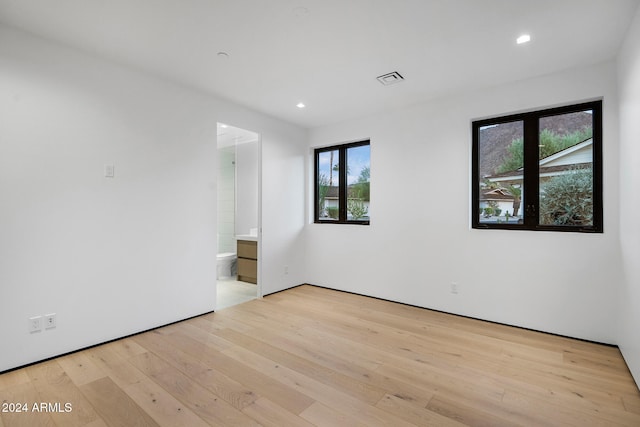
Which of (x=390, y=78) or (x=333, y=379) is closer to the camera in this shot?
(x=333, y=379)

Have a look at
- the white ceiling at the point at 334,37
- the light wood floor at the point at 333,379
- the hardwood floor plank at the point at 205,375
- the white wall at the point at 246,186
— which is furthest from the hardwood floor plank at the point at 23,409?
the white wall at the point at 246,186

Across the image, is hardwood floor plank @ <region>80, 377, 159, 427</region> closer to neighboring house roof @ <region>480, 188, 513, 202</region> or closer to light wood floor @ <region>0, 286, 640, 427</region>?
light wood floor @ <region>0, 286, 640, 427</region>

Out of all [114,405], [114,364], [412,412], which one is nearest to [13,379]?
[114,364]

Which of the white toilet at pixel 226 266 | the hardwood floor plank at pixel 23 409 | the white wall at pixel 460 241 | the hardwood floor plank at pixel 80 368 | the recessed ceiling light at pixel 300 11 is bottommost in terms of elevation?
the hardwood floor plank at pixel 23 409

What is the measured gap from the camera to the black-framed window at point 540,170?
295 cm

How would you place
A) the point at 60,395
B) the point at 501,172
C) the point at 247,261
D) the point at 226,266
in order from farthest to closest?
the point at 226,266
the point at 247,261
the point at 501,172
the point at 60,395

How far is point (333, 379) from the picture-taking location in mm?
2240

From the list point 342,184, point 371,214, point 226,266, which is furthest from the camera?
point 226,266

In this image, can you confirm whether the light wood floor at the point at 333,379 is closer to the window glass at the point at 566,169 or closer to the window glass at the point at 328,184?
the window glass at the point at 566,169

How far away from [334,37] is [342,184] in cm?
261

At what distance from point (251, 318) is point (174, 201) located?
155 centimetres

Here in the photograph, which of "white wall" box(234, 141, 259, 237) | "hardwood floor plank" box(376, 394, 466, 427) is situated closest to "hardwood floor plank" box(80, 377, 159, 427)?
"hardwood floor plank" box(376, 394, 466, 427)

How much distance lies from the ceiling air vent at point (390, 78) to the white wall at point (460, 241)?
15 centimetres

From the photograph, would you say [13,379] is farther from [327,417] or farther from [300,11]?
[300,11]
